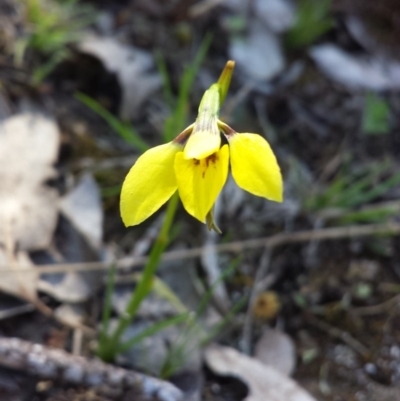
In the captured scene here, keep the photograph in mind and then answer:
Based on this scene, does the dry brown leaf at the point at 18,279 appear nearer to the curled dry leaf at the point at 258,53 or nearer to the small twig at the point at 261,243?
the small twig at the point at 261,243

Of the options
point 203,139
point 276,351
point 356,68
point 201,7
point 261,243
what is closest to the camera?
point 203,139

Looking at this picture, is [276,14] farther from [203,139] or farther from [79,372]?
[79,372]

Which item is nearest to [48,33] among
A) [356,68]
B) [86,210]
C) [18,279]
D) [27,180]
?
[27,180]

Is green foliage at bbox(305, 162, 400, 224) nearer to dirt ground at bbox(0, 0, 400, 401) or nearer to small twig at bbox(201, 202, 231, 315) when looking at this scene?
dirt ground at bbox(0, 0, 400, 401)

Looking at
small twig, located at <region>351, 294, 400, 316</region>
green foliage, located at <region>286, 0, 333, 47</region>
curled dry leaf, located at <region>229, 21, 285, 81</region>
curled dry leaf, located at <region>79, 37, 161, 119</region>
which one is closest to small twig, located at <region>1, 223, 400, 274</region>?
small twig, located at <region>351, 294, 400, 316</region>

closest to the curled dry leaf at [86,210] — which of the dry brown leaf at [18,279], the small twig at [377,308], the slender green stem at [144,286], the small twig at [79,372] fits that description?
the dry brown leaf at [18,279]

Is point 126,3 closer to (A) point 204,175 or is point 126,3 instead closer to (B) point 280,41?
(B) point 280,41

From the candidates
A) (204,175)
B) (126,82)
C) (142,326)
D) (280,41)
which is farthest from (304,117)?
(204,175)
